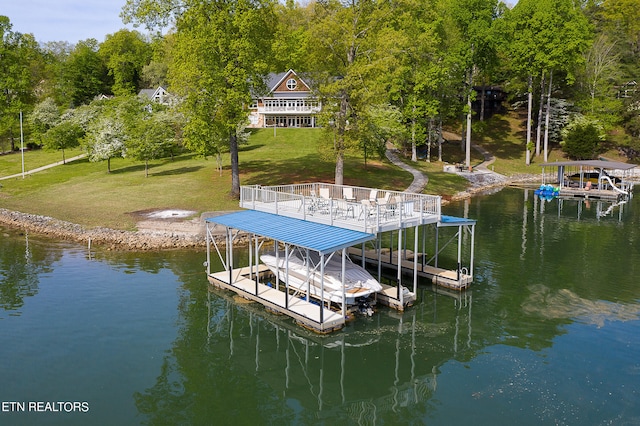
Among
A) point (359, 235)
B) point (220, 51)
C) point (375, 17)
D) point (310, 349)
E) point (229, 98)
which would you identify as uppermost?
point (375, 17)

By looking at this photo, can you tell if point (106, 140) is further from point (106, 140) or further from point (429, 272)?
point (429, 272)

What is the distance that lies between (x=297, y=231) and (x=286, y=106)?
71267mm

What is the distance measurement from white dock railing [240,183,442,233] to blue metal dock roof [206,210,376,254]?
376 mm

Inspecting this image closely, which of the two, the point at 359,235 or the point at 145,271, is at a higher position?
the point at 359,235

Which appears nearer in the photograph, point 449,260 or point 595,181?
point 449,260

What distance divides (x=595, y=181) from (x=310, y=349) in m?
55.6

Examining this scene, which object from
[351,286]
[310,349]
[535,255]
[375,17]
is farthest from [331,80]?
[310,349]

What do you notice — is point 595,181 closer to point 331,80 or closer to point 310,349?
point 331,80

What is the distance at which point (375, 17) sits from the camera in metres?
40.4

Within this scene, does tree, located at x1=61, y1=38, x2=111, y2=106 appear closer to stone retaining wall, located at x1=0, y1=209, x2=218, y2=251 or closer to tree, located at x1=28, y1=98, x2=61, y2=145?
tree, located at x1=28, y1=98, x2=61, y2=145

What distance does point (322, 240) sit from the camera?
22.2 m

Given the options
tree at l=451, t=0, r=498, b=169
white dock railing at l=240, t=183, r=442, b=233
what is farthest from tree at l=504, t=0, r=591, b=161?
white dock railing at l=240, t=183, r=442, b=233

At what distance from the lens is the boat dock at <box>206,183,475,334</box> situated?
22391 mm

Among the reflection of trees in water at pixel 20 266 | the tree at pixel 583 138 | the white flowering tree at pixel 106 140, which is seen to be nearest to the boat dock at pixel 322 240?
the reflection of trees in water at pixel 20 266
